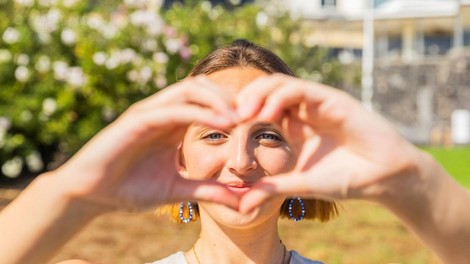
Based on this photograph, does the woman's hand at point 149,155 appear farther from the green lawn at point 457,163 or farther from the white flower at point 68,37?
the green lawn at point 457,163

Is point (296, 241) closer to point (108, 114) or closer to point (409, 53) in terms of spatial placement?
point (108, 114)

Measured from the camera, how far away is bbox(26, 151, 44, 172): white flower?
1147cm

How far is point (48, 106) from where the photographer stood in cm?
1102

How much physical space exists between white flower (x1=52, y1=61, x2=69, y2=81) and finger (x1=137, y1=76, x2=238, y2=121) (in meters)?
9.56

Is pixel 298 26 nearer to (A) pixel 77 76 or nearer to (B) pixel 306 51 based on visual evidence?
(B) pixel 306 51

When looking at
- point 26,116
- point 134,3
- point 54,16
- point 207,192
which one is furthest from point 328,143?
point 134,3

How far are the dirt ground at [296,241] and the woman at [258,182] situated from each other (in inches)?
232

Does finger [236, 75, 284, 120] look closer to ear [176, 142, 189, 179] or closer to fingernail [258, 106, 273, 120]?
fingernail [258, 106, 273, 120]

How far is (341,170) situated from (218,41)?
1187 cm

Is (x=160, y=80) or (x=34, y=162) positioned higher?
(x=160, y=80)

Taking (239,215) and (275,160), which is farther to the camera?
(275,160)

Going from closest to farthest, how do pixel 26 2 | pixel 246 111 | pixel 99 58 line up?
pixel 246 111, pixel 99 58, pixel 26 2

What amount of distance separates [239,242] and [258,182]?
94 centimetres

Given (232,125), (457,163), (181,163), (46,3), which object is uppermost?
(232,125)
